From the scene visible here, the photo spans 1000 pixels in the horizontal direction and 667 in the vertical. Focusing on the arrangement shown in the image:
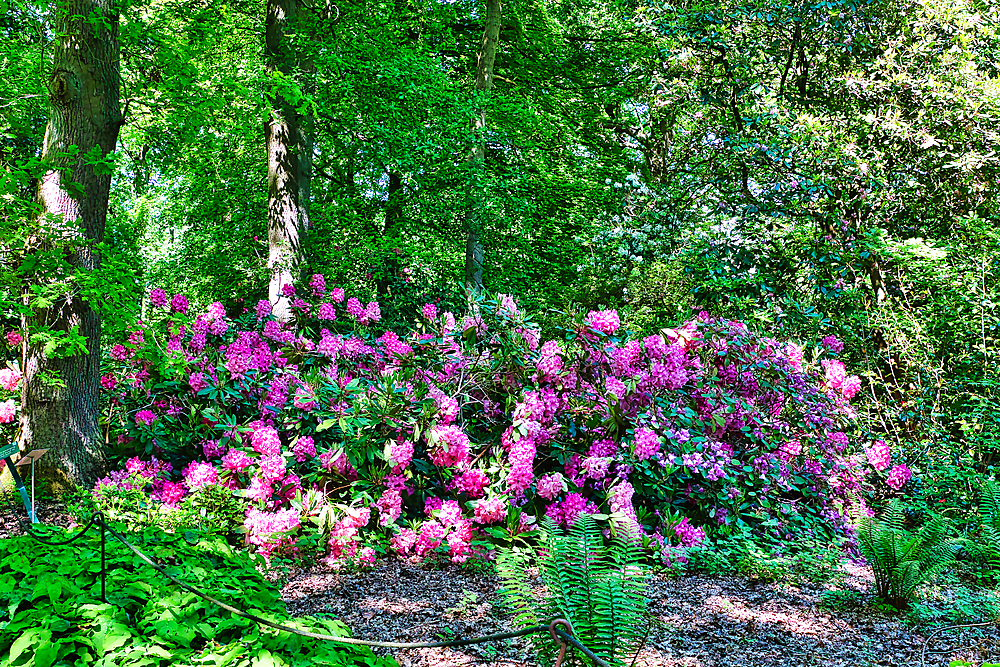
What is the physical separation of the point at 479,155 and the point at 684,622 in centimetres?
750

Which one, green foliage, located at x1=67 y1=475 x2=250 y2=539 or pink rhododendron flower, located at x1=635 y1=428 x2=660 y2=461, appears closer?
green foliage, located at x1=67 y1=475 x2=250 y2=539

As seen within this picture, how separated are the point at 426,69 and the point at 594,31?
228 inches

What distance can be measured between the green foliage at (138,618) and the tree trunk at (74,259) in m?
2.19

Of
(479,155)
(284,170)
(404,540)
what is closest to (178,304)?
(404,540)

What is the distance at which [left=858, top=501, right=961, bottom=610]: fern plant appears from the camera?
3697mm

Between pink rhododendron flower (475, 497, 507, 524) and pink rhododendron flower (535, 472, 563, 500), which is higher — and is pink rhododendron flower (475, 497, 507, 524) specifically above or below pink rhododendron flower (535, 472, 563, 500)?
below

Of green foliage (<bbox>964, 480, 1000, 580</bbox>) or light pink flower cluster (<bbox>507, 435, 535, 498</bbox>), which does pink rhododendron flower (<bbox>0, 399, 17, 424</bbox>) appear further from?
green foliage (<bbox>964, 480, 1000, 580</bbox>)

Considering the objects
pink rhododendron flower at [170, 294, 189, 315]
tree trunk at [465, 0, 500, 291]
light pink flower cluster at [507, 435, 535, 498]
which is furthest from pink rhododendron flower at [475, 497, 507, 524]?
tree trunk at [465, 0, 500, 291]

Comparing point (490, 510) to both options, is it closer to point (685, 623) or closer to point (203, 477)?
point (685, 623)

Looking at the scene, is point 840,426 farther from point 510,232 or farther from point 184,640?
point 510,232

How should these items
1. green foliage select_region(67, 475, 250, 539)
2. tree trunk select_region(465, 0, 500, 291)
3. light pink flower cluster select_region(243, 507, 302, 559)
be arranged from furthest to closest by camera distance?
tree trunk select_region(465, 0, 500, 291) → green foliage select_region(67, 475, 250, 539) → light pink flower cluster select_region(243, 507, 302, 559)

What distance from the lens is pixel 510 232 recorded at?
1165 cm

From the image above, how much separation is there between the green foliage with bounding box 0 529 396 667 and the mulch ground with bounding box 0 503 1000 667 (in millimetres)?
768

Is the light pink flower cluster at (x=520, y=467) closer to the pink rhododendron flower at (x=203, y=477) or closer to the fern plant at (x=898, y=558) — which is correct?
the pink rhododendron flower at (x=203, y=477)
